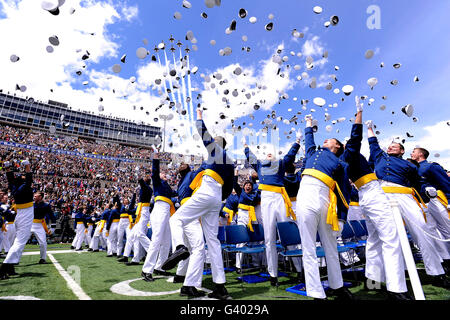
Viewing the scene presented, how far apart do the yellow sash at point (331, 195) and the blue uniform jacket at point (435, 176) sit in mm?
2667

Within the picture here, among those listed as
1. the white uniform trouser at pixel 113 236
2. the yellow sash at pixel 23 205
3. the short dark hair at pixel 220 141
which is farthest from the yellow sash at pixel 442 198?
the white uniform trouser at pixel 113 236

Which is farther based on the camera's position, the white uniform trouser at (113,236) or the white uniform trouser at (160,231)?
the white uniform trouser at (113,236)

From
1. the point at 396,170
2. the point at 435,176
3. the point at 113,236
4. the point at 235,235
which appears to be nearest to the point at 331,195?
the point at 396,170

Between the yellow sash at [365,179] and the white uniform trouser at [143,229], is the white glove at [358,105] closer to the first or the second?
the yellow sash at [365,179]

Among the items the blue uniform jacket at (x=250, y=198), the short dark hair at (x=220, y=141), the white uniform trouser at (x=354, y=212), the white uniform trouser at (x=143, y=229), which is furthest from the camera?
the white uniform trouser at (x=354, y=212)

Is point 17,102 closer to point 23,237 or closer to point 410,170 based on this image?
point 23,237

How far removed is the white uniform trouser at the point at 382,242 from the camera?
3101mm

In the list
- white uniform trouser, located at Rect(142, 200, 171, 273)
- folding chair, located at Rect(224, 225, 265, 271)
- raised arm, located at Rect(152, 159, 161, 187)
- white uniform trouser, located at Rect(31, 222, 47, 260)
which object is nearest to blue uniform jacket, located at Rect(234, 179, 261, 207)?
folding chair, located at Rect(224, 225, 265, 271)

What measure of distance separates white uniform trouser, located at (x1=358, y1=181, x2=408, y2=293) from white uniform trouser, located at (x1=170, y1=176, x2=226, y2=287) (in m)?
2.27

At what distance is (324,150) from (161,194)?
3.95 m

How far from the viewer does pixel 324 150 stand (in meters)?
3.65

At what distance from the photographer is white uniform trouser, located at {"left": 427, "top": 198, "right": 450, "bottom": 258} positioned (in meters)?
4.72

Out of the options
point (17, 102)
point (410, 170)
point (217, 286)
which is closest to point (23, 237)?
point (217, 286)
